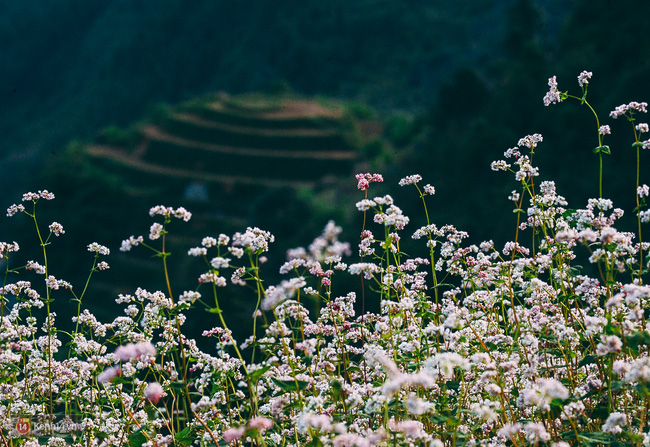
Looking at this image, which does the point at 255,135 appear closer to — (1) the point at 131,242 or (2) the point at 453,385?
(1) the point at 131,242

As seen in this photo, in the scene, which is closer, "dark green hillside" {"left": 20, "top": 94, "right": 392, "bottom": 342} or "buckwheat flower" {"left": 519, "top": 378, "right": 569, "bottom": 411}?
"buckwheat flower" {"left": 519, "top": 378, "right": 569, "bottom": 411}

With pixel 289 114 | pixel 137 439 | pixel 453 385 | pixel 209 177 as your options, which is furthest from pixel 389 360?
pixel 289 114

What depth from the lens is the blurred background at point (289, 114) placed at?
3516 cm

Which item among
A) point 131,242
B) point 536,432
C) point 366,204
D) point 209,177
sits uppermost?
point 209,177

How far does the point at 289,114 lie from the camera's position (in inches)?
2842

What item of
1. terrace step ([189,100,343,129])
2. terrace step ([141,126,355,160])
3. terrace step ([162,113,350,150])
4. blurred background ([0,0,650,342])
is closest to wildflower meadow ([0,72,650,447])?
blurred background ([0,0,650,342])

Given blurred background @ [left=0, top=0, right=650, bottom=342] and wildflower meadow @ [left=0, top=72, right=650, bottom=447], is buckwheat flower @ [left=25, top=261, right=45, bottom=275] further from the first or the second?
blurred background @ [left=0, top=0, right=650, bottom=342]

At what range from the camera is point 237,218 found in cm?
5684

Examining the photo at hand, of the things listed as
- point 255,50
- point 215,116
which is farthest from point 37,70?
point 215,116

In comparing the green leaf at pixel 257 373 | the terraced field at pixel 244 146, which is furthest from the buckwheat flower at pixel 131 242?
the terraced field at pixel 244 146

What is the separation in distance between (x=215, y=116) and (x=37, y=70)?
282ft

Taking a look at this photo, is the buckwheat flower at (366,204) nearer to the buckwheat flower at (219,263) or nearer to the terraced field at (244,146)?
the buckwheat flower at (219,263)

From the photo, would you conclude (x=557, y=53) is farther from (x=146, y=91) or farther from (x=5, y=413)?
(x=146, y=91)

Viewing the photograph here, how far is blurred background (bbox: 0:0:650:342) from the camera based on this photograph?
35.2 metres
